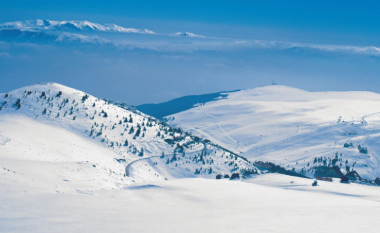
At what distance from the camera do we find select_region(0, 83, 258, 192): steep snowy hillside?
52812mm

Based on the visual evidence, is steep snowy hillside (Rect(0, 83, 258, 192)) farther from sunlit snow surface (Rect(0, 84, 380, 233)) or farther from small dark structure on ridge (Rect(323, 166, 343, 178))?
small dark structure on ridge (Rect(323, 166, 343, 178))

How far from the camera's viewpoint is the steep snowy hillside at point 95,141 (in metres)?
52.8

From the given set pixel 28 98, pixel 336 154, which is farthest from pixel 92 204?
pixel 336 154

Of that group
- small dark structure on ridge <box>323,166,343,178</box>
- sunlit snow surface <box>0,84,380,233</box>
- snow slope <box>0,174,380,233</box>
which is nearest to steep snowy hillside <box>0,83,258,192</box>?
sunlit snow surface <box>0,84,380,233</box>

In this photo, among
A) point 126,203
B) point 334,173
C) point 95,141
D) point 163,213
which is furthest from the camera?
point 334,173

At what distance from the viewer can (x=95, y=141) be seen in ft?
241

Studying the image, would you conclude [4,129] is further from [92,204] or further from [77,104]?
[92,204]

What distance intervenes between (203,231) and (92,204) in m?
8.74

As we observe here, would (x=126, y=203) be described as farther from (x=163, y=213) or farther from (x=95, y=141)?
(x=95, y=141)

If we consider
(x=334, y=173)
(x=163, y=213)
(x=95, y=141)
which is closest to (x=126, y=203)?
(x=163, y=213)

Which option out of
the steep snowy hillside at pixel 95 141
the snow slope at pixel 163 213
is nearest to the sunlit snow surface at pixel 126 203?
the snow slope at pixel 163 213

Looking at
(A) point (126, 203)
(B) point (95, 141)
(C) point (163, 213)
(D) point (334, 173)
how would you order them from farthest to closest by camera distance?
(D) point (334, 173) < (B) point (95, 141) < (A) point (126, 203) < (C) point (163, 213)

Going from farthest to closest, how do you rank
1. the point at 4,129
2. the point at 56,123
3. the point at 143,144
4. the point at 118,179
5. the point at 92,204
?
the point at 143,144
the point at 56,123
the point at 4,129
the point at 118,179
the point at 92,204

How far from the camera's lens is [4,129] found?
58.9m
